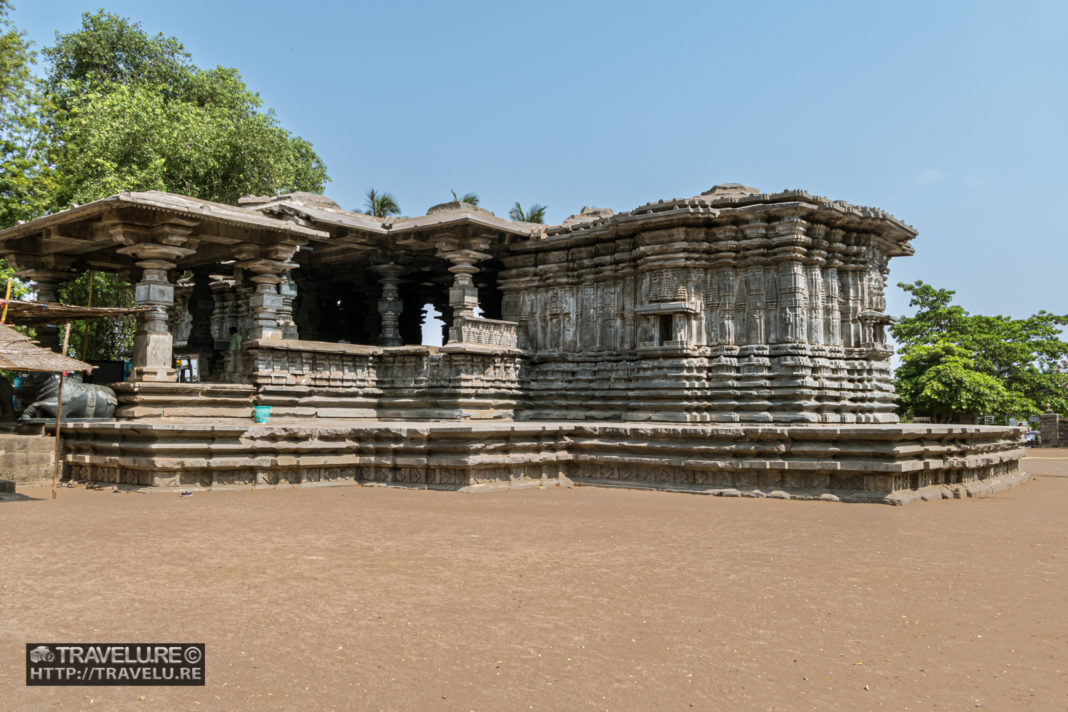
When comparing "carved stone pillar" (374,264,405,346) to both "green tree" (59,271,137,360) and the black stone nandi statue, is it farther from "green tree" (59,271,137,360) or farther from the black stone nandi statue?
"green tree" (59,271,137,360)

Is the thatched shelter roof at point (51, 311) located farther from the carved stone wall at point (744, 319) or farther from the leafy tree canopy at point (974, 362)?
the leafy tree canopy at point (974, 362)

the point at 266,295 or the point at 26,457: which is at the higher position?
the point at 266,295

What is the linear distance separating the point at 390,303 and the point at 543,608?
14.5 meters

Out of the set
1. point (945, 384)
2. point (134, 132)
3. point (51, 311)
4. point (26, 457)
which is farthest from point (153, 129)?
point (945, 384)

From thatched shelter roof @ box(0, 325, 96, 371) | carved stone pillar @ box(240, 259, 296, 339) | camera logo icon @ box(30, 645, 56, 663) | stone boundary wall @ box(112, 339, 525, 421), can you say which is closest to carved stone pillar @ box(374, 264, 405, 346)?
stone boundary wall @ box(112, 339, 525, 421)

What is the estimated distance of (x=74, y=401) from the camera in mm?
10555

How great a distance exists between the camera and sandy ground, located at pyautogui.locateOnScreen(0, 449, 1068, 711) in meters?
3.14

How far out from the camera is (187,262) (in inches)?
620

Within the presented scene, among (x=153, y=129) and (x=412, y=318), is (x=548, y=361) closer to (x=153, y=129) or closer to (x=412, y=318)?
(x=412, y=318)

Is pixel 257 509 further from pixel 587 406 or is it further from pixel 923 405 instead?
pixel 923 405

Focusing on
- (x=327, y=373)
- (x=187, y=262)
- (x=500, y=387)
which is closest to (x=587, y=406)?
(x=500, y=387)

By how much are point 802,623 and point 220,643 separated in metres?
2.82

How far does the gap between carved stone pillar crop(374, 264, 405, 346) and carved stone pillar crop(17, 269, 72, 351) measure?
6.23 metres

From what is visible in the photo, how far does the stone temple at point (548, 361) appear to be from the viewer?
9781mm
